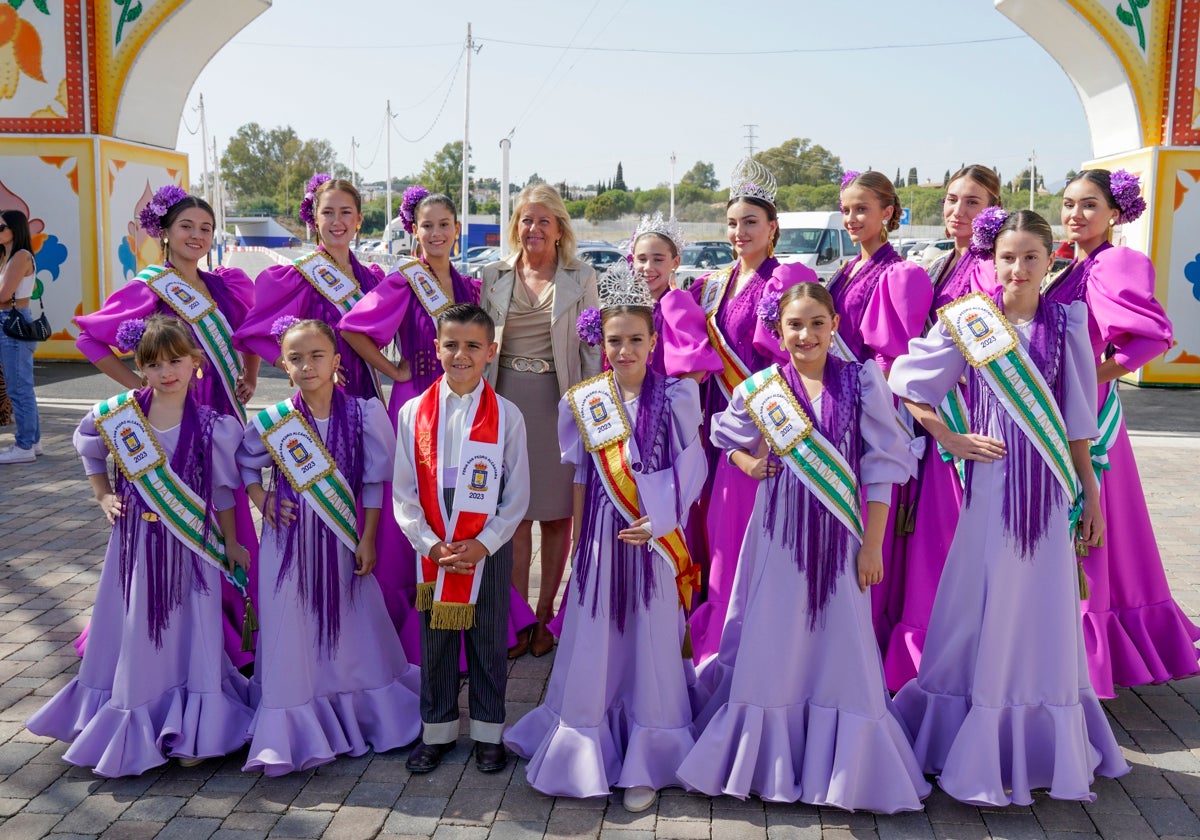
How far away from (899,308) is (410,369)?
1.79m

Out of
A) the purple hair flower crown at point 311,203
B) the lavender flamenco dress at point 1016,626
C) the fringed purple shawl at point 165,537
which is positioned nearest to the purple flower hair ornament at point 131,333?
the fringed purple shawl at point 165,537

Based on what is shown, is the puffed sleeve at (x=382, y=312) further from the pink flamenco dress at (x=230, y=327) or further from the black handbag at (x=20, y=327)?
the black handbag at (x=20, y=327)

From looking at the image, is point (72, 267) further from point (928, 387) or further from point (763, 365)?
point (928, 387)

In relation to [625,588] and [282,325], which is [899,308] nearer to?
[625,588]

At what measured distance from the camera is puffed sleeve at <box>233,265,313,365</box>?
389cm

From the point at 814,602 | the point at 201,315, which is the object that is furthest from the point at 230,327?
the point at 814,602

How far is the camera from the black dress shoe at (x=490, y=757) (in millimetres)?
3092

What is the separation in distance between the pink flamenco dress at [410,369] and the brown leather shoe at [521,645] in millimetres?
29

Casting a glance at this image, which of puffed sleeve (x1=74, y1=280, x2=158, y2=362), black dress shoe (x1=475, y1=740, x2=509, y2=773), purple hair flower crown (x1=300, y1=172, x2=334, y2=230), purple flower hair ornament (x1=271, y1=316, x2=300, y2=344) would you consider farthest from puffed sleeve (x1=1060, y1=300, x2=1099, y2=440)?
puffed sleeve (x1=74, y1=280, x2=158, y2=362)

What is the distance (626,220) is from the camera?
56625mm

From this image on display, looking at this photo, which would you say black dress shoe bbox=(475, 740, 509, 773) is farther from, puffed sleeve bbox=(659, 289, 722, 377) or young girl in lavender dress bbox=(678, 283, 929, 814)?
puffed sleeve bbox=(659, 289, 722, 377)

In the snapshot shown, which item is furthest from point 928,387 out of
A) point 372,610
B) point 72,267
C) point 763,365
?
point 72,267

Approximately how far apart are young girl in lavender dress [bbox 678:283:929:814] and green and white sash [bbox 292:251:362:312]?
178 centimetres

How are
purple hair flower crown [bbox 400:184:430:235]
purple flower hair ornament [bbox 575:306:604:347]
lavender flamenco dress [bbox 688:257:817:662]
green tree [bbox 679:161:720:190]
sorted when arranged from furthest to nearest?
green tree [bbox 679:161:720:190]
purple hair flower crown [bbox 400:184:430:235]
lavender flamenco dress [bbox 688:257:817:662]
purple flower hair ornament [bbox 575:306:604:347]
